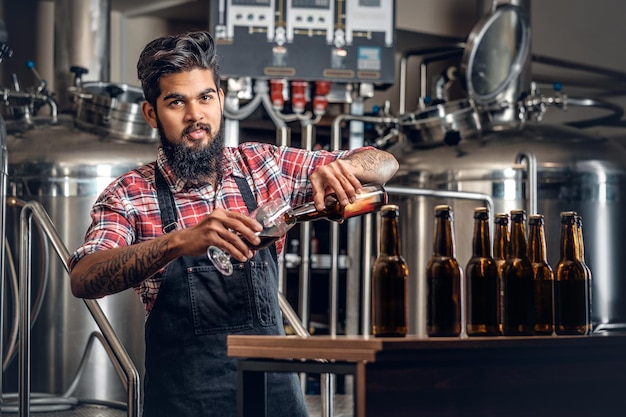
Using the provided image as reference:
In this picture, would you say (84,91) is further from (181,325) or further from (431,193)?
(181,325)

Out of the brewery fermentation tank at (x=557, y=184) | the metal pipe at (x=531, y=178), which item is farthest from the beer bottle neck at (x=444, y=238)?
the brewery fermentation tank at (x=557, y=184)

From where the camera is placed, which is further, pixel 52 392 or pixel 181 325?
pixel 52 392

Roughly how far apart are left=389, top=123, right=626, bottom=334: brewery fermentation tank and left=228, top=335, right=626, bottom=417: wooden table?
2.73m

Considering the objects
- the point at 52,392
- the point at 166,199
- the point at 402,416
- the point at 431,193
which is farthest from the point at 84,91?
A: the point at 402,416

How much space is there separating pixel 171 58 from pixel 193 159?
0.24m

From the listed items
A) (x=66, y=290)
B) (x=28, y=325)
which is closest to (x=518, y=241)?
(x=28, y=325)

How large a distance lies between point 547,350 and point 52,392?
3.15 metres

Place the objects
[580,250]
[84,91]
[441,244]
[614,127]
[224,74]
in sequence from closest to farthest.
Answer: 1. [441,244]
2. [580,250]
3. [84,91]
4. [224,74]
5. [614,127]

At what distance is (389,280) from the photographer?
1939mm

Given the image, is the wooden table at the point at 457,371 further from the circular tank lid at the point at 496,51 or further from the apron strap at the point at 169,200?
the circular tank lid at the point at 496,51

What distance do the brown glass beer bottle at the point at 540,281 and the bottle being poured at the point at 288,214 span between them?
12.8 inches

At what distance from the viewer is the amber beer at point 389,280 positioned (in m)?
1.91

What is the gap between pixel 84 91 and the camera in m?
4.79

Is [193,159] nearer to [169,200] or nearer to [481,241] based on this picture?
[169,200]
